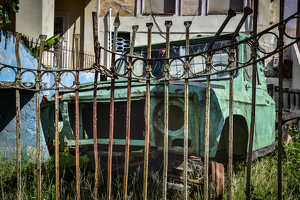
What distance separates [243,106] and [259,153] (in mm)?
801

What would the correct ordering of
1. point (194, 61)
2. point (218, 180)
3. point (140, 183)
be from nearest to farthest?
point (218, 180) < point (140, 183) < point (194, 61)

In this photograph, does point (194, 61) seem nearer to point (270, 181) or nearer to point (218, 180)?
point (218, 180)

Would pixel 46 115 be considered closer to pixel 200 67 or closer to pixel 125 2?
pixel 200 67

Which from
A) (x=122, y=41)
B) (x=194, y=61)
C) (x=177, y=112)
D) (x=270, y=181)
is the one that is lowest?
(x=270, y=181)

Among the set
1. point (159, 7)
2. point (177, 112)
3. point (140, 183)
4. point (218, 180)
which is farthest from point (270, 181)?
point (159, 7)

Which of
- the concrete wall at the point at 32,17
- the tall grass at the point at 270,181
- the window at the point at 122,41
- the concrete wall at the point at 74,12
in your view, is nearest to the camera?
the tall grass at the point at 270,181

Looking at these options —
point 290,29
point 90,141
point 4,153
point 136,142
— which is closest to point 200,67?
point 136,142

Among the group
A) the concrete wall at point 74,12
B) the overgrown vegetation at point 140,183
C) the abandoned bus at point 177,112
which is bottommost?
the overgrown vegetation at point 140,183

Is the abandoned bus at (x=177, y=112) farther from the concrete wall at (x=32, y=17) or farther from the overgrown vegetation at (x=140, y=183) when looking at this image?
the concrete wall at (x=32, y=17)

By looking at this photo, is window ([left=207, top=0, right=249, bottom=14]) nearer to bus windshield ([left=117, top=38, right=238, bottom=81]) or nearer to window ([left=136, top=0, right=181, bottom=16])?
window ([left=136, top=0, right=181, bottom=16])

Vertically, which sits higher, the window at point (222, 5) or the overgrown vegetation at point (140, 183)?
the window at point (222, 5)

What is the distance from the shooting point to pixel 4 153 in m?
4.31

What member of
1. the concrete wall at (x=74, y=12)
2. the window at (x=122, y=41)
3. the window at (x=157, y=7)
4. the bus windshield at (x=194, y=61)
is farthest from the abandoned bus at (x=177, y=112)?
the concrete wall at (x=74, y=12)

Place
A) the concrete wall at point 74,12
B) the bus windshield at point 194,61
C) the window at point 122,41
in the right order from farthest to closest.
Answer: the concrete wall at point 74,12 → the window at point 122,41 → the bus windshield at point 194,61
